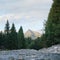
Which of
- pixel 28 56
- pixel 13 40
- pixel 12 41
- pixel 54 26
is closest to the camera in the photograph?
pixel 28 56

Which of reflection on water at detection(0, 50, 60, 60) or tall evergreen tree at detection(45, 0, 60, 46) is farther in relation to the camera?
tall evergreen tree at detection(45, 0, 60, 46)

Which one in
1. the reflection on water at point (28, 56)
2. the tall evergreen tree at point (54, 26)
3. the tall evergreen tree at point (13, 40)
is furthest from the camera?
the tall evergreen tree at point (13, 40)

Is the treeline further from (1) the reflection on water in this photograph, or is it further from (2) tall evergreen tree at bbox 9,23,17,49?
(1) the reflection on water

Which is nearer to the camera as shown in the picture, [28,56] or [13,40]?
[28,56]

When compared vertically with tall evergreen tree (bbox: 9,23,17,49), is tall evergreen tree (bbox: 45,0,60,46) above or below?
above

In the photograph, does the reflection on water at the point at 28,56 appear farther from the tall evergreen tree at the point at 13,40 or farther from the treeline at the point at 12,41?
the tall evergreen tree at the point at 13,40

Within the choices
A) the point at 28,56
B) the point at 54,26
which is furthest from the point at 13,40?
the point at 28,56

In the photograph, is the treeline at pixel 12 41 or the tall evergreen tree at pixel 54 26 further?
the treeline at pixel 12 41

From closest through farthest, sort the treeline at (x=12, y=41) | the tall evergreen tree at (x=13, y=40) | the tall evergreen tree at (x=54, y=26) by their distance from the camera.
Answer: the tall evergreen tree at (x=54, y=26), the treeline at (x=12, y=41), the tall evergreen tree at (x=13, y=40)

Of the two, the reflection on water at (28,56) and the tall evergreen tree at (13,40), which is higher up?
the reflection on water at (28,56)

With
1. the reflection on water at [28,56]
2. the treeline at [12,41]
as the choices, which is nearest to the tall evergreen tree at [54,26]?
the treeline at [12,41]

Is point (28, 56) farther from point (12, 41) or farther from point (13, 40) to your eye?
point (13, 40)

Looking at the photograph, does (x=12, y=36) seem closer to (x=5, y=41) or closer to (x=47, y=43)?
(x=5, y=41)

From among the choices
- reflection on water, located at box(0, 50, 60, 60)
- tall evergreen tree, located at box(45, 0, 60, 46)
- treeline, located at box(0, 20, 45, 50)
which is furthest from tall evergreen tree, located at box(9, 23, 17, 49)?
reflection on water, located at box(0, 50, 60, 60)
